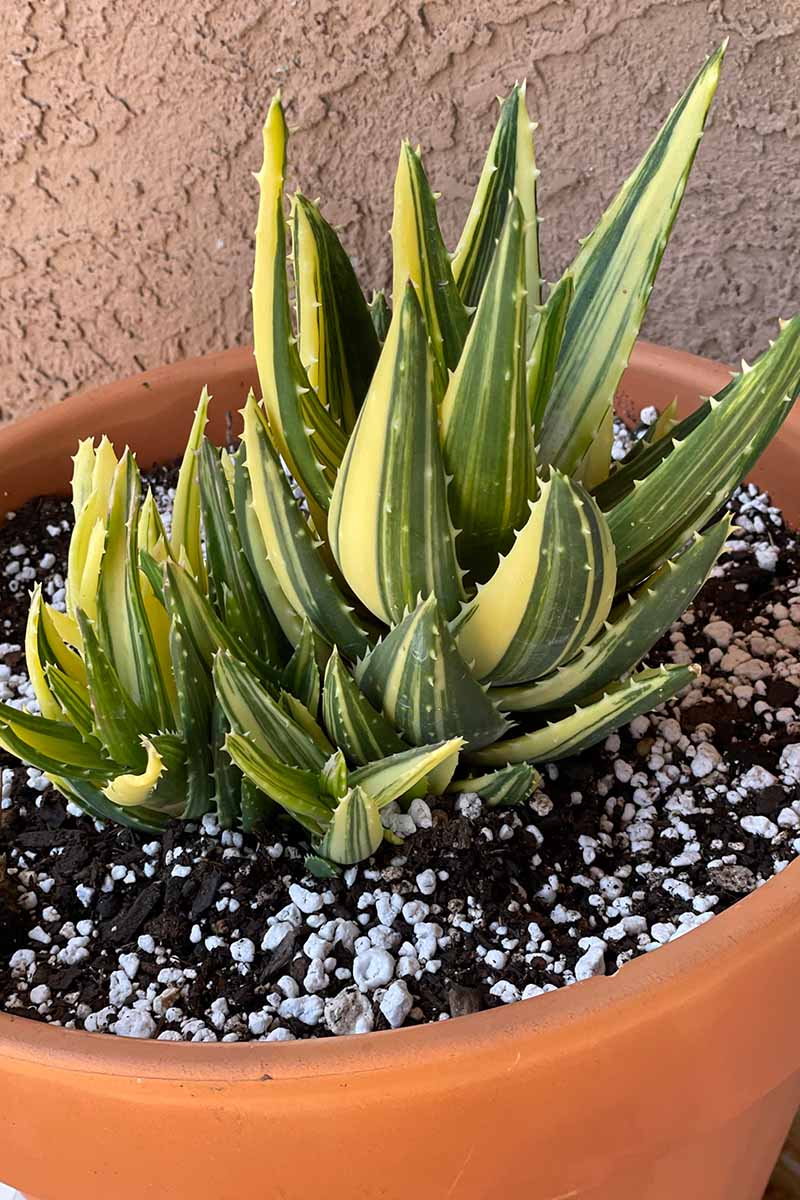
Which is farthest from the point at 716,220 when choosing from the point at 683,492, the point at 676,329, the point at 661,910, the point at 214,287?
the point at 661,910

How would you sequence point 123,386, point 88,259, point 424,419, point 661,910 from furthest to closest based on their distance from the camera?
1. point 88,259
2. point 123,386
3. point 661,910
4. point 424,419

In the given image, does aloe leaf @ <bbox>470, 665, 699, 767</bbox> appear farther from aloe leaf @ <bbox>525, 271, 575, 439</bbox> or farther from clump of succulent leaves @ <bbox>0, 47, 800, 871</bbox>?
aloe leaf @ <bbox>525, 271, 575, 439</bbox>

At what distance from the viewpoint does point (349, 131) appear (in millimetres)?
1059

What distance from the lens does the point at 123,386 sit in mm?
980

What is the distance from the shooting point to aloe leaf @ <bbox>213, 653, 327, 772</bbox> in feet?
1.87

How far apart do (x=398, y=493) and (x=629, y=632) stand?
148 mm

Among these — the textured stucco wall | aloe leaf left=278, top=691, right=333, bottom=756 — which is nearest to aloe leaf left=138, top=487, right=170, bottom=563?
aloe leaf left=278, top=691, right=333, bottom=756

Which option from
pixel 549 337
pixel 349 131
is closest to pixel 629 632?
pixel 549 337

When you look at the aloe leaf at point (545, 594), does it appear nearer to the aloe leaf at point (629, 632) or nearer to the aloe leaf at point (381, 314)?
the aloe leaf at point (629, 632)

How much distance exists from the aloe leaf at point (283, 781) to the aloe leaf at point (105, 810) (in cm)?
9

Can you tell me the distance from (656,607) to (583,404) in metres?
0.12

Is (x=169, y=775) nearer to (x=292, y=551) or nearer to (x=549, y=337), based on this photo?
(x=292, y=551)

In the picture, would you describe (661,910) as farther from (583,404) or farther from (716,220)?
(716,220)

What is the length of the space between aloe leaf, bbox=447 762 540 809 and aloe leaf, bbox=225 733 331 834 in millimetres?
84
